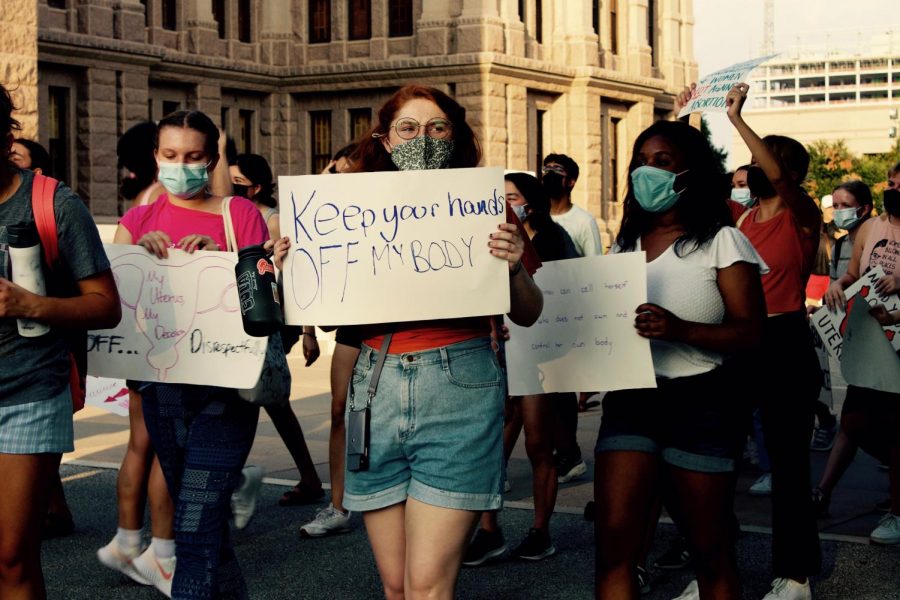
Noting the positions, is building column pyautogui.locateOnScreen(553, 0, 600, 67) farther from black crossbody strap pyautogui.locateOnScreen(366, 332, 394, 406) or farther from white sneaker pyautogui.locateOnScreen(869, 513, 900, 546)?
black crossbody strap pyautogui.locateOnScreen(366, 332, 394, 406)

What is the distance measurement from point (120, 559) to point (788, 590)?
9.38ft

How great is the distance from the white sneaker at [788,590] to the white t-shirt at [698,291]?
5.49 feet

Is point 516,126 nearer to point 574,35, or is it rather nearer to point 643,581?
point 574,35

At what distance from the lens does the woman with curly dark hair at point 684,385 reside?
4.40m

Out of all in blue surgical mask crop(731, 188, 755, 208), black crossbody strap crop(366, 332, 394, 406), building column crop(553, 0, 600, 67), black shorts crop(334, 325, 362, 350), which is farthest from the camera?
building column crop(553, 0, 600, 67)

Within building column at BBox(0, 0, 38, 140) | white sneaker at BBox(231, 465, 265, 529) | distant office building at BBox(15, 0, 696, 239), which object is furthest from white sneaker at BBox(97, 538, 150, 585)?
distant office building at BBox(15, 0, 696, 239)

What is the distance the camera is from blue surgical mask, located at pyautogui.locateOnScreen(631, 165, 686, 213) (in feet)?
15.3

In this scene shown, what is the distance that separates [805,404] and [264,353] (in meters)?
2.38

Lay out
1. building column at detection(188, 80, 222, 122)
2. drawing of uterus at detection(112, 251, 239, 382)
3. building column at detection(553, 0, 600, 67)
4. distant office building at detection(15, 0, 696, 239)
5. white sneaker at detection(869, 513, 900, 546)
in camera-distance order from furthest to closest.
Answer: building column at detection(553, 0, 600, 67), building column at detection(188, 80, 222, 122), distant office building at detection(15, 0, 696, 239), white sneaker at detection(869, 513, 900, 546), drawing of uterus at detection(112, 251, 239, 382)

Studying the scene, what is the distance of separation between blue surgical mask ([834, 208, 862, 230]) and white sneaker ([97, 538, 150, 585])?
4.60 metres

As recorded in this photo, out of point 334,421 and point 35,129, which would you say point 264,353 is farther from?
point 35,129

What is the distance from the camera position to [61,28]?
1252 inches

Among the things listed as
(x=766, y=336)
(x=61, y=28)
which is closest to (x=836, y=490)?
(x=766, y=336)

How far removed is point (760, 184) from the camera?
6426 millimetres
